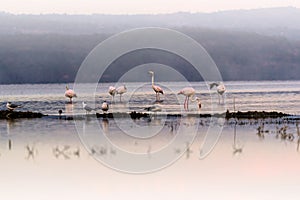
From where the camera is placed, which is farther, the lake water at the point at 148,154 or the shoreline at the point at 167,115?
the shoreline at the point at 167,115

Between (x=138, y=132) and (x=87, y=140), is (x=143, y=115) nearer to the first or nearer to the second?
(x=138, y=132)

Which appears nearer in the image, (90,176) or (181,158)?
(90,176)

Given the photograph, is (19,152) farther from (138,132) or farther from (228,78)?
(228,78)

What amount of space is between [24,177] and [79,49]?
224 feet

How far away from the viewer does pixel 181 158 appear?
20734mm

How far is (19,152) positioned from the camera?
21.8m

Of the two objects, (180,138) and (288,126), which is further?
(288,126)

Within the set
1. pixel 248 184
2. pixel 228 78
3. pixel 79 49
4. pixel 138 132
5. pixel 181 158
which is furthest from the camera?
pixel 228 78

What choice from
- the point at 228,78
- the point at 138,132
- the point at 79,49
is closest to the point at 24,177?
the point at 138,132

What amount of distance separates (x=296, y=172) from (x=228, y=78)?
84.0 metres

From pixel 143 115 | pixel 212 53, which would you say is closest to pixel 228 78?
pixel 212 53

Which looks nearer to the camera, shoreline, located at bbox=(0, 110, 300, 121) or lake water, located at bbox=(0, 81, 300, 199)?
lake water, located at bbox=(0, 81, 300, 199)

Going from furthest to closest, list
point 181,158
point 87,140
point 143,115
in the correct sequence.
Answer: point 143,115 → point 87,140 → point 181,158

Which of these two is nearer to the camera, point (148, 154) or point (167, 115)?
point (148, 154)
